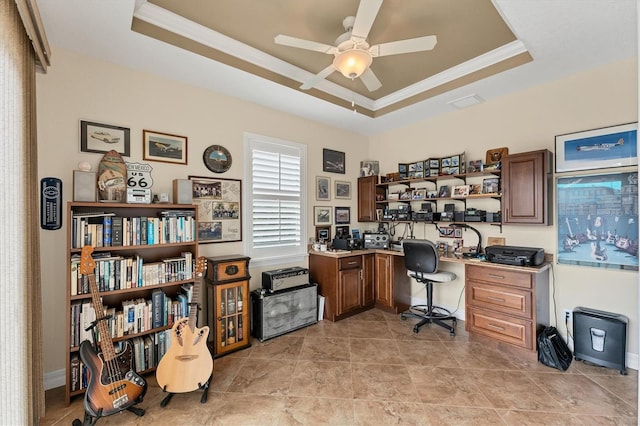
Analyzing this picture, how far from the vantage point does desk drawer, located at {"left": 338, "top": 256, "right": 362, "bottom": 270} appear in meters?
3.55

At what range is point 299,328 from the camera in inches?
131

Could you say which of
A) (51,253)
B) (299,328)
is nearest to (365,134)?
(299,328)

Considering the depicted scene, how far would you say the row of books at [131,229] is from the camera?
208 centimetres

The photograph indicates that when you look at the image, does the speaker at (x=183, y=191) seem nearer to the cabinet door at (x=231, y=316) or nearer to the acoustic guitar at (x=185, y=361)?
the cabinet door at (x=231, y=316)

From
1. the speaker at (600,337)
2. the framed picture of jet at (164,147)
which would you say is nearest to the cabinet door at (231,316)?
the framed picture of jet at (164,147)

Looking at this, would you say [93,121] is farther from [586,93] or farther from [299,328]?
[586,93]

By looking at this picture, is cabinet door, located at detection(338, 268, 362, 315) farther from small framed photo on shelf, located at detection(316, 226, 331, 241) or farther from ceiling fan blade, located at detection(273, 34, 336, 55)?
ceiling fan blade, located at detection(273, 34, 336, 55)

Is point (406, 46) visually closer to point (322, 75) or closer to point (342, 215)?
point (322, 75)

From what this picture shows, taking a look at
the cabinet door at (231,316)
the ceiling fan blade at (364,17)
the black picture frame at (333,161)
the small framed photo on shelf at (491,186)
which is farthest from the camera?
the black picture frame at (333,161)

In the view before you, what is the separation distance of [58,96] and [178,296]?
1.94 metres

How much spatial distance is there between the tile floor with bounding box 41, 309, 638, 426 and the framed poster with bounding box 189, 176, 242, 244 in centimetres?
124

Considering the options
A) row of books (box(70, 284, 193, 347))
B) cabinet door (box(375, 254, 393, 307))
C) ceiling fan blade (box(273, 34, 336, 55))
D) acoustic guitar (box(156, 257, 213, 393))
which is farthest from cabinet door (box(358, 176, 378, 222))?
acoustic guitar (box(156, 257, 213, 393))

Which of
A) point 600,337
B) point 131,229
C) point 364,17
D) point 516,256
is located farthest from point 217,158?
point 600,337

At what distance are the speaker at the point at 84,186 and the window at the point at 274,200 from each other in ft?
4.75
